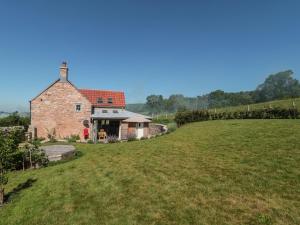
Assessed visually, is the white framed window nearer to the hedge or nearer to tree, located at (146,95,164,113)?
the hedge

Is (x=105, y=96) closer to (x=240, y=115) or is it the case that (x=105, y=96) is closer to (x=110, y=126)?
(x=110, y=126)

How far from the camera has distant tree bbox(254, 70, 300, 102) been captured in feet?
341

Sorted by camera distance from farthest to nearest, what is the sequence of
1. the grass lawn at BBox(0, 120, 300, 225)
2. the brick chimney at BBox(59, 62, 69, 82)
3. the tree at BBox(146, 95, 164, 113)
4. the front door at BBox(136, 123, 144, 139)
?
the tree at BBox(146, 95, 164, 113), the front door at BBox(136, 123, 144, 139), the brick chimney at BBox(59, 62, 69, 82), the grass lawn at BBox(0, 120, 300, 225)

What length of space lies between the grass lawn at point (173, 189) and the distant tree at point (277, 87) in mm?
106469

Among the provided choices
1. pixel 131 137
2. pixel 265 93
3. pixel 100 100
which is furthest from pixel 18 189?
pixel 265 93

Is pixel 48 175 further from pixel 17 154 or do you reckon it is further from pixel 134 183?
pixel 134 183

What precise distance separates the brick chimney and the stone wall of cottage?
0.59 m

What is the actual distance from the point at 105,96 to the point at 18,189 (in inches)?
997

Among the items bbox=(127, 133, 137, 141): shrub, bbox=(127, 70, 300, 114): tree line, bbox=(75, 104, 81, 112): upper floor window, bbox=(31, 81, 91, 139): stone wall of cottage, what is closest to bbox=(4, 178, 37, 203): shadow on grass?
bbox=(127, 133, 137, 141): shrub

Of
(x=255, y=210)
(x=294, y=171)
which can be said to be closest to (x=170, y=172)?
(x=255, y=210)

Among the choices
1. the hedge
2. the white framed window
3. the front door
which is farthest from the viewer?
the front door

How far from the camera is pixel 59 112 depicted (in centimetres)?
2888

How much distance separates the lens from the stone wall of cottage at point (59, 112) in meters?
28.3

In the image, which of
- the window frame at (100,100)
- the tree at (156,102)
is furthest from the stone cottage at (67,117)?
the tree at (156,102)
